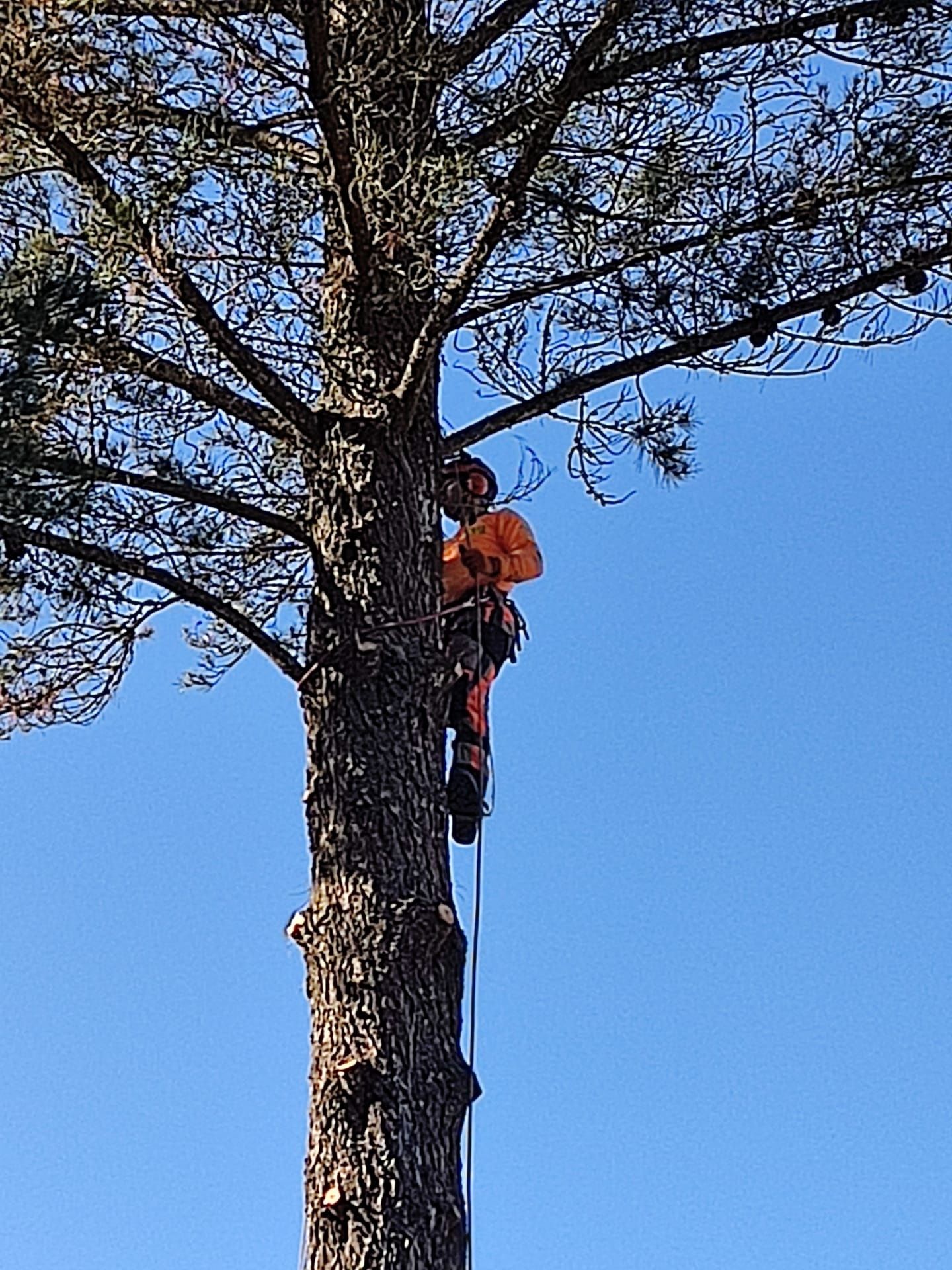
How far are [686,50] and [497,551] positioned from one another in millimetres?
1099

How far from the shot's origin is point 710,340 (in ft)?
12.4

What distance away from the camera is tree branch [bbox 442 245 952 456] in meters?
3.75

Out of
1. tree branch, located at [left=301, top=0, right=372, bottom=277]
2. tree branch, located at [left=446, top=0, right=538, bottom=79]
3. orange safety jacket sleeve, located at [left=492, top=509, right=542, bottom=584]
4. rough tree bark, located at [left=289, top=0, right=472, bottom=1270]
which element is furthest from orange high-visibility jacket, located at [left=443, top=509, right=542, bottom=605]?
tree branch, located at [left=446, top=0, right=538, bottom=79]

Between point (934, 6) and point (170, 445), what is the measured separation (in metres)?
1.82

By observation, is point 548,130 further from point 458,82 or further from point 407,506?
point 407,506

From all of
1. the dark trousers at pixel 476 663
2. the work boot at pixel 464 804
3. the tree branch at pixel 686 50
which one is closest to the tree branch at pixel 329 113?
the tree branch at pixel 686 50

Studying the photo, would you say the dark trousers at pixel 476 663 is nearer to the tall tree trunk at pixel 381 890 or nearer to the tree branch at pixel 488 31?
the tall tree trunk at pixel 381 890

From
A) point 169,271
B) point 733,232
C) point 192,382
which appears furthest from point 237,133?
point 733,232

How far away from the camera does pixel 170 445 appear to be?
4.09m

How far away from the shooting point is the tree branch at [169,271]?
3293 mm

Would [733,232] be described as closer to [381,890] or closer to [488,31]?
[488,31]

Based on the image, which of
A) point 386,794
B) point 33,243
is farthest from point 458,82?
point 386,794

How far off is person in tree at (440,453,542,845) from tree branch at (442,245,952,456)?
147mm

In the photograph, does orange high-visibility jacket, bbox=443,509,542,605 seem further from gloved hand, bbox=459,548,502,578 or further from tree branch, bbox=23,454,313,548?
tree branch, bbox=23,454,313,548
